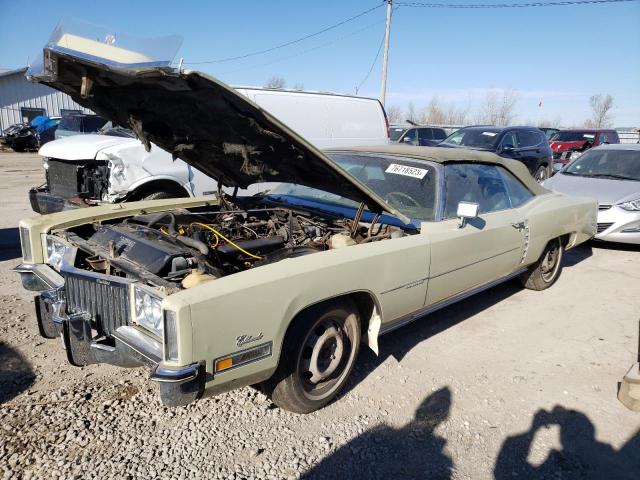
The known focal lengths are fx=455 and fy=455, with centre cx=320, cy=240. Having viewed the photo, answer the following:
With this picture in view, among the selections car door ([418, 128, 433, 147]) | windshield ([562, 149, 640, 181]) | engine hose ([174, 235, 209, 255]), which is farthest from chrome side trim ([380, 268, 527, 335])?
car door ([418, 128, 433, 147])

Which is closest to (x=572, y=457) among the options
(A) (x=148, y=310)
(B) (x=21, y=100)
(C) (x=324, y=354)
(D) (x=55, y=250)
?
(C) (x=324, y=354)

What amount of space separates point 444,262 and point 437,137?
45.1ft

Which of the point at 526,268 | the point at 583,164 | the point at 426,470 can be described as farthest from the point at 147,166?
the point at 583,164

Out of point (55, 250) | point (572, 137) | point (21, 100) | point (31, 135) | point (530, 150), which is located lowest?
point (55, 250)

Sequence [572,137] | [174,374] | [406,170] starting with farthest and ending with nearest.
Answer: [572,137], [406,170], [174,374]

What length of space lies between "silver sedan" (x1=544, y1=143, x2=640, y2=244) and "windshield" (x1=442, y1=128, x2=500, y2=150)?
325cm

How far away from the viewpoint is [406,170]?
375 centimetres

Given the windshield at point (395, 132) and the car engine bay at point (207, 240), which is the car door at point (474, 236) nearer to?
the car engine bay at point (207, 240)

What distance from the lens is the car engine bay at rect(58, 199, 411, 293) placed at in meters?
2.59

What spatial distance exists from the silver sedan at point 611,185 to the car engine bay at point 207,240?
503 centimetres

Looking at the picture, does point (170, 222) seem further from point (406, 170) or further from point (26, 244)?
point (406, 170)

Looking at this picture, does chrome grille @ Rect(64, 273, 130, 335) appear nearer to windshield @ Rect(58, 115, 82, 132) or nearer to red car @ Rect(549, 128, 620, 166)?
windshield @ Rect(58, 115, 82, 132)

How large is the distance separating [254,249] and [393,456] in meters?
1.52

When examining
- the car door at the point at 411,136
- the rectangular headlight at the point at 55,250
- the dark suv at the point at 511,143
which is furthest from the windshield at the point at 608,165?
the rectangular headlight at the point at 55,250
